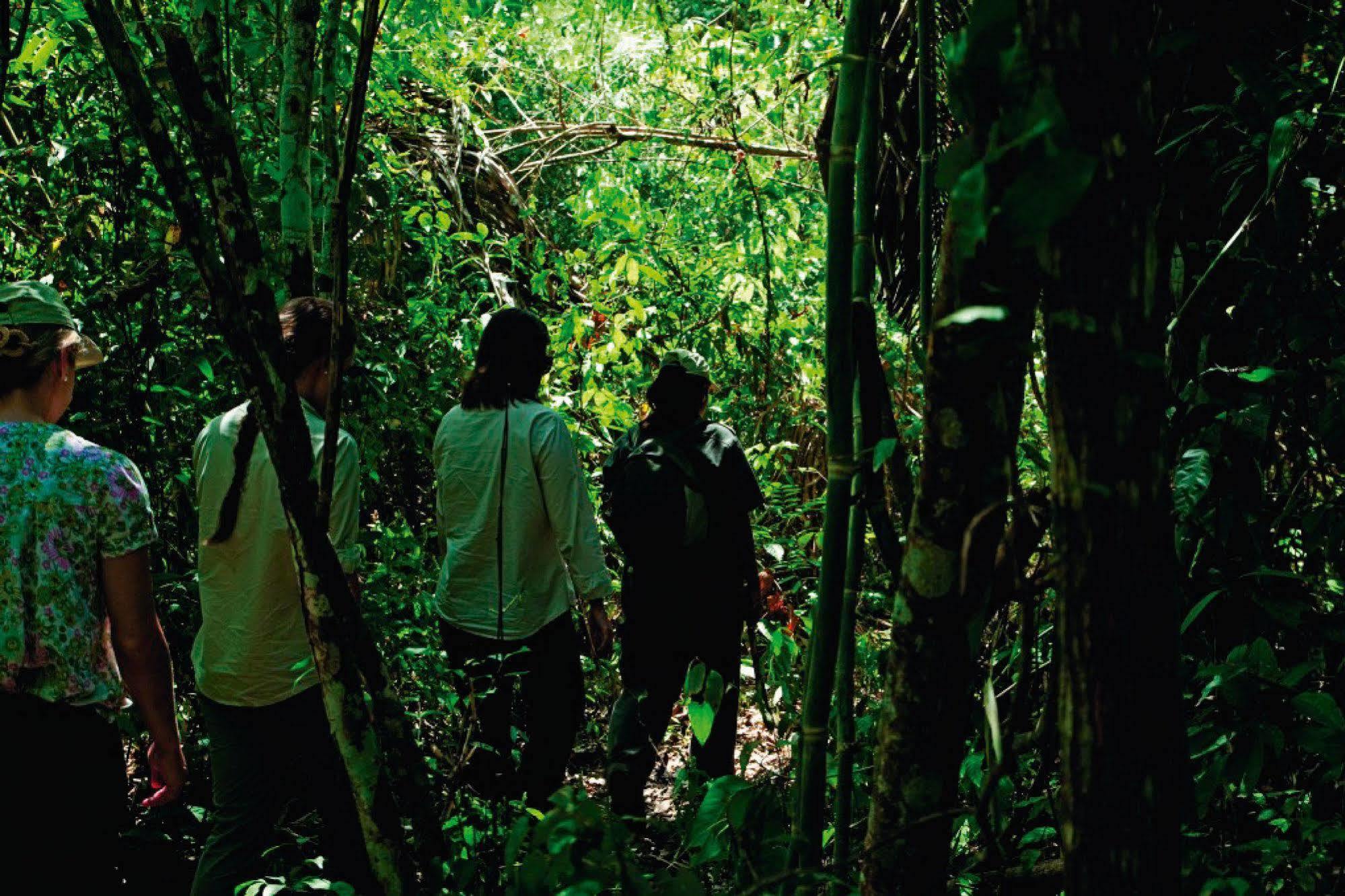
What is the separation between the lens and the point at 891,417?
1371 mm

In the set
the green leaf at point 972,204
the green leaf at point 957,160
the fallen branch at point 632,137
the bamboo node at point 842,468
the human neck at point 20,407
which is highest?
the fallen branch at point 632,137

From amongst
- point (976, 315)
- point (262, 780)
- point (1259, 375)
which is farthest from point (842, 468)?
point (262, 780)

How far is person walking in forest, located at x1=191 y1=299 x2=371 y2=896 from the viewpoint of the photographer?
2555 millimetres

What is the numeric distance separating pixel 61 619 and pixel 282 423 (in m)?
1.13

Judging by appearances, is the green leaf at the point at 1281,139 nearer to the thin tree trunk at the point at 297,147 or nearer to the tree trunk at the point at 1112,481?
the tree trunk at the point at 1112,481

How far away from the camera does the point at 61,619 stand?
2.13m

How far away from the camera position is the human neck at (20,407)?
84.8 inches

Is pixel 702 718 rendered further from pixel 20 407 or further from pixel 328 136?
pixel 20 407

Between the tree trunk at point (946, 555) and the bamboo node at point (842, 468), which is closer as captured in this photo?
the tree trunk at point (946, 555)

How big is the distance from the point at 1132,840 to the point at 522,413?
2.63 metres

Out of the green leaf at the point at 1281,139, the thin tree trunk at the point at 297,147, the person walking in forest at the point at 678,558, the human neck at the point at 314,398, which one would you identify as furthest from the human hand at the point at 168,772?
the green leaf at the point at 1281,139

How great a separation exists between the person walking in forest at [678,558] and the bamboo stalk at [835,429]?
2306 mm

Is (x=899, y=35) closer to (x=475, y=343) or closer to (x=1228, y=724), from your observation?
(x=1228, y=724)

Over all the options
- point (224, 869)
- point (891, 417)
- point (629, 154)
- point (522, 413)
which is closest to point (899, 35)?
point (522, 413)
